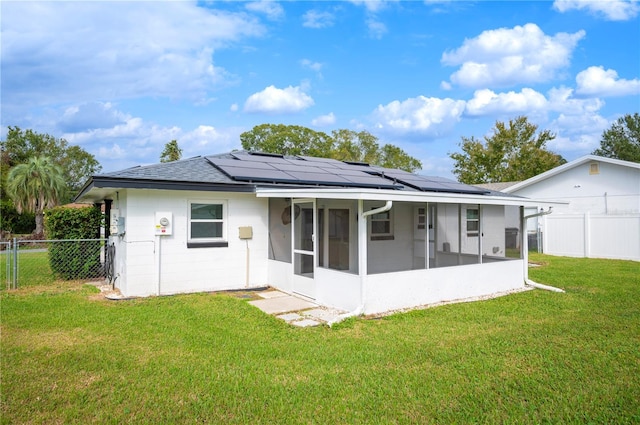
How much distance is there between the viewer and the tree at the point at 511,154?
104 feet

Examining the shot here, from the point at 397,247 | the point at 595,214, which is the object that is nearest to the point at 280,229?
the point at 397,247

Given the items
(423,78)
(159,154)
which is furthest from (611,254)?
(159,154)

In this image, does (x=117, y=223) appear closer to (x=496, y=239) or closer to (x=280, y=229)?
(x=280, y=229)

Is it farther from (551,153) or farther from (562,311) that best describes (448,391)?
(551,153)

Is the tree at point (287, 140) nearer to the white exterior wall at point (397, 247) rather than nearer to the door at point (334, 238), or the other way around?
the white exterior wall at point (397, 247)

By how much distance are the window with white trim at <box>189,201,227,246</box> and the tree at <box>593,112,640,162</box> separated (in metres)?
45.8

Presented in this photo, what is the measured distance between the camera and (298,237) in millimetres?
8211

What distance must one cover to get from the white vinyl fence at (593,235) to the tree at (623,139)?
30978mm

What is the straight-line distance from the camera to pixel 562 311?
7.19 meters

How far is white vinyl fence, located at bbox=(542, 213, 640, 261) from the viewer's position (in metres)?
15.3

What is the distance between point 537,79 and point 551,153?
62.6 feet

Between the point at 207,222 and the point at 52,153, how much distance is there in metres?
35.5

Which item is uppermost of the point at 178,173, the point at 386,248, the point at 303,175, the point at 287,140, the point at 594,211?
the point at 287,140

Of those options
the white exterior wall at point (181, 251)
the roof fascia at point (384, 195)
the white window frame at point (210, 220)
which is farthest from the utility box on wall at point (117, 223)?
the roof fascia at point (384, 195)
